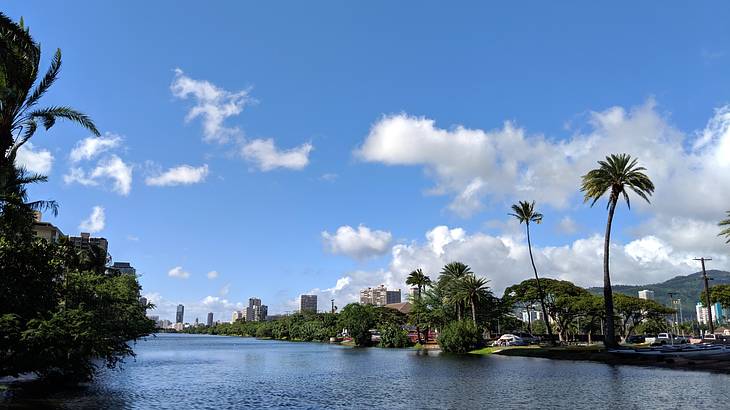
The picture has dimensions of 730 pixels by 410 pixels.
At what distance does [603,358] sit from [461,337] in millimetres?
29751

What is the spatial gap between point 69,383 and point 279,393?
17.5 metres

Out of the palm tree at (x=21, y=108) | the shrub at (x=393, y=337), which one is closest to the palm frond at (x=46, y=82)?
the palm tree at (x=21, y=108)

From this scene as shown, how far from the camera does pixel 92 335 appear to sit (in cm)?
3244

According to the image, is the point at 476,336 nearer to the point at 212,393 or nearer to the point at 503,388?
the point at 503,388

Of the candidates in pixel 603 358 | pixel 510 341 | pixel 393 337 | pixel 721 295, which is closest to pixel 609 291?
pixel 603 358

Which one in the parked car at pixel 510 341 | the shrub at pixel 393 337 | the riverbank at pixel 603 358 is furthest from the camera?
the shrub at pixel 393 337

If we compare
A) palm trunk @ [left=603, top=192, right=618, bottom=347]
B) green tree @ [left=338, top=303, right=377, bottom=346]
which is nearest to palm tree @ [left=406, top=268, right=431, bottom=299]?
green tree @ [left=338, top=303, right=377, bottom=346]

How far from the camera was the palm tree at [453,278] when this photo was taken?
4351 inches

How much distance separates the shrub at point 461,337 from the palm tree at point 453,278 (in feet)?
41.9

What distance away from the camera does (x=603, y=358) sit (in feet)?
225

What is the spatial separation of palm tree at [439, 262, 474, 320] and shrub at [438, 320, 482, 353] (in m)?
12.8

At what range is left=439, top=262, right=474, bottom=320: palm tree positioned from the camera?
110506mm

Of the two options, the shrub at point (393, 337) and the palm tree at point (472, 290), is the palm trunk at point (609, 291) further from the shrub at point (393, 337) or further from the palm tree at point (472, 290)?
the shrub at point (393, 337)

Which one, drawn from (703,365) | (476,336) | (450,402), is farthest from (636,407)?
(476,336)
